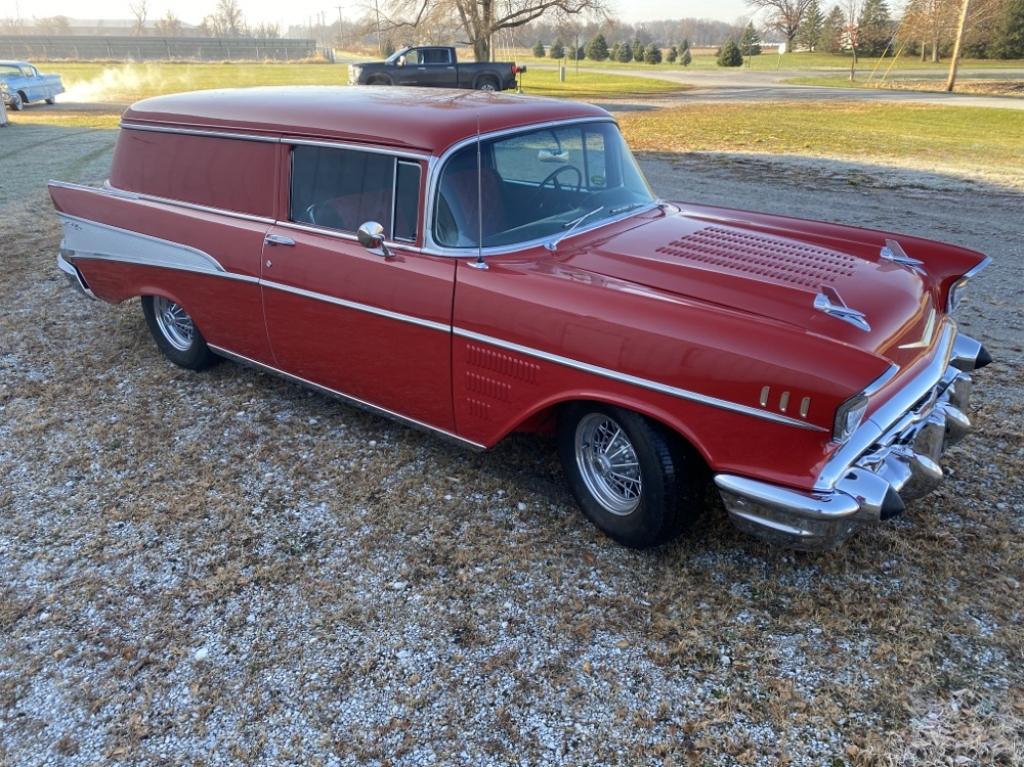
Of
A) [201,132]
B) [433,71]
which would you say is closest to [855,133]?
[433,71]

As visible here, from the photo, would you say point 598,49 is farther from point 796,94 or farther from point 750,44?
point 796,94

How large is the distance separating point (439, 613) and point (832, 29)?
68.4 m

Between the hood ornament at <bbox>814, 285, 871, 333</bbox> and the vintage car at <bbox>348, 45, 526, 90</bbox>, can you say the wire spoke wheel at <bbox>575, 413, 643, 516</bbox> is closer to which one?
the hood ornament at <bbox>814, 285, 871, 333</bbox>

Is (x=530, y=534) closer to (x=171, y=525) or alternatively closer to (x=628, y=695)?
(x=628, y=695)

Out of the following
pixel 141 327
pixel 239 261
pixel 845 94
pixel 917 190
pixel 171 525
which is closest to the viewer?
pixel 171 525

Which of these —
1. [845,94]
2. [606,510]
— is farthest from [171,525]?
[845,94]

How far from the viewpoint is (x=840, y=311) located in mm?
2811

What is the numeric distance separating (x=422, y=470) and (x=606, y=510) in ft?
3.58

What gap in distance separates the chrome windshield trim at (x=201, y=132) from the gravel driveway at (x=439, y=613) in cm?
158

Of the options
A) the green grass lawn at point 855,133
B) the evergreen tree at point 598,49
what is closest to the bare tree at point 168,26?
the evergreen tree at point 598,49

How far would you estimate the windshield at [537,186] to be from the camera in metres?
3.41

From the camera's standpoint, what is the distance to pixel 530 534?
3.37 meters

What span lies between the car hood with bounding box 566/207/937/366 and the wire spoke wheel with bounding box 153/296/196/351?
9.59ft

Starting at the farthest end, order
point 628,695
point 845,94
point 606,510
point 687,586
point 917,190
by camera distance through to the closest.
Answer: point 845,94, point 917,190, point 606,510, point 687,586, point 628,695
